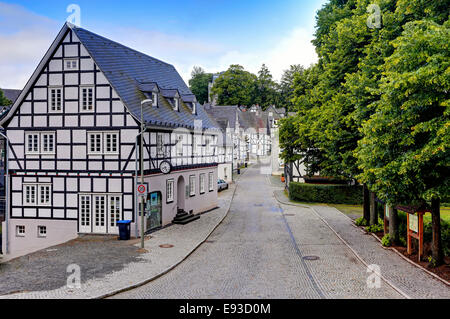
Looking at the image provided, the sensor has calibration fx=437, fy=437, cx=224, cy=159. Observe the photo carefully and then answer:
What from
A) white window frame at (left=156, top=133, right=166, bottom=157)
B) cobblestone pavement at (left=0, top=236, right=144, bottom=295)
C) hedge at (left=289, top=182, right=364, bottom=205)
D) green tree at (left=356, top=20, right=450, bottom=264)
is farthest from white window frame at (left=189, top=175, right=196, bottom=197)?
green tree at (left=356, top=20, right=450, bottom=264)

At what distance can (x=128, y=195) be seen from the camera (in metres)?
23.4

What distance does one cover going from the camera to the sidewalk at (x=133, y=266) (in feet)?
44.8

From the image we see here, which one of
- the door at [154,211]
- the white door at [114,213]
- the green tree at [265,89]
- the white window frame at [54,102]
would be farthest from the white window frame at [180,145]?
the green tree at [265,89]

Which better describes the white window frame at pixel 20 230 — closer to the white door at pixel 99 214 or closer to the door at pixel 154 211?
the white door at pixel 99 214

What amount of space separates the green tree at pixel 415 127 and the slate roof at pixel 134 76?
1302 centimetres

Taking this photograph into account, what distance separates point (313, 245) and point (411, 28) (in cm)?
1071

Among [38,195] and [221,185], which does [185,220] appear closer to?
[38,195]

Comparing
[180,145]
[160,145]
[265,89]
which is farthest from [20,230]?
[265,89]

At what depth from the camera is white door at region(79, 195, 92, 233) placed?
24.0 metres

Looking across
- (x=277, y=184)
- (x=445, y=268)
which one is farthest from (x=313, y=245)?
(x=277, y=184)

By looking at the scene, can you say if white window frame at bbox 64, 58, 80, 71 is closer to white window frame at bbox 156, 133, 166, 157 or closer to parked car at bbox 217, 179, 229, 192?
white window frame at bbox 156, 133, 166, 157

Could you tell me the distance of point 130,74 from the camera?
27203 mm

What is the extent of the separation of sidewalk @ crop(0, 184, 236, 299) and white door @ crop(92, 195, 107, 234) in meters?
2.84
